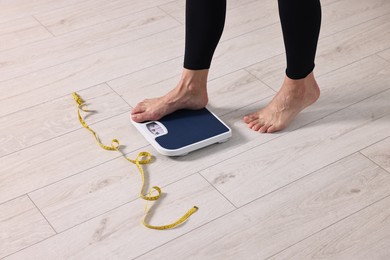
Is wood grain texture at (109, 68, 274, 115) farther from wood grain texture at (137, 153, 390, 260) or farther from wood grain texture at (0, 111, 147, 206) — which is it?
wood grain texture at (137, 153, 390, 260)

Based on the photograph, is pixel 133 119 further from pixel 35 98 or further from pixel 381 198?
pixel 381 198

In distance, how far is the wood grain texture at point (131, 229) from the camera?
1488 mm

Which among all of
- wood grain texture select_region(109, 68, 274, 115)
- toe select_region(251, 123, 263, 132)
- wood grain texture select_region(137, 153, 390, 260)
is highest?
wood grain texture select_region(137, 153, 390, 260)

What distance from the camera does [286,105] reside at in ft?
6.05

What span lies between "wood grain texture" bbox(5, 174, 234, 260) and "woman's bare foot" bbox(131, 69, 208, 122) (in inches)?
9.8

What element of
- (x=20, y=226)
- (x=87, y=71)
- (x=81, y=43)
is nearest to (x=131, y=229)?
(x=20, y=226)

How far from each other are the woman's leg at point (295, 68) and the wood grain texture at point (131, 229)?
291 mm

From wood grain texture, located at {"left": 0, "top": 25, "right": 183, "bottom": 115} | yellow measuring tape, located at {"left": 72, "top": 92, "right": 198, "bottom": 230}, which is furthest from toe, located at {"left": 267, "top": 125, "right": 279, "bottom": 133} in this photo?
wood grain texture, located at {"left": 0, "top": 25, "right": 183, "bottom": 115}

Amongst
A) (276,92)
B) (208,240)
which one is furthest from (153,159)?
(276,92)

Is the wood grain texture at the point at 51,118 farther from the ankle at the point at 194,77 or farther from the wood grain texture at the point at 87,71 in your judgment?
the ankle at the point at 194,77

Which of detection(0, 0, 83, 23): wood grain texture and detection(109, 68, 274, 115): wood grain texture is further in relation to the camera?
detection(0, 0, 83, 23): wood grain texture

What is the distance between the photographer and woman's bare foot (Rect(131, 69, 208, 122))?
6.06 ft

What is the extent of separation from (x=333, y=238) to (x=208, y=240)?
26 cm

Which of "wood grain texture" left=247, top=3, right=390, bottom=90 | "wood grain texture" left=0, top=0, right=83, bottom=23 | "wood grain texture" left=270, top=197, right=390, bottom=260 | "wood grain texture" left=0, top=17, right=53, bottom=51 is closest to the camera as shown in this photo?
"wood grain texture" left=270, top=197, right=390, bottom=260
